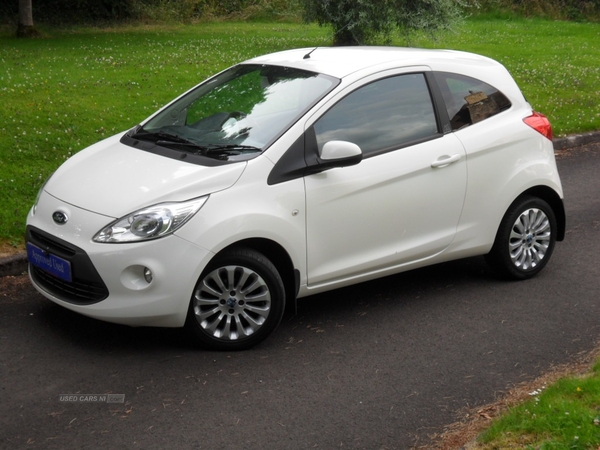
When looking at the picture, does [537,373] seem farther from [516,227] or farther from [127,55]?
[127,55]

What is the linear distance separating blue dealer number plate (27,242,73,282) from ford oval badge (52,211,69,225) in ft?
0.71

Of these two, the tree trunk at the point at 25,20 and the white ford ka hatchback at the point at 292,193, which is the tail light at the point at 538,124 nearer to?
the white ford ka hatchback at the point at 292,193

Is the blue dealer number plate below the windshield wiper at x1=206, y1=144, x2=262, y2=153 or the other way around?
below

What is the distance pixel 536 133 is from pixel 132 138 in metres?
3.18

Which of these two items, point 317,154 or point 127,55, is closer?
point 317,154

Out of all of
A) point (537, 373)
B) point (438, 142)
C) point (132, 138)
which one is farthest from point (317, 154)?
point (537, 373)

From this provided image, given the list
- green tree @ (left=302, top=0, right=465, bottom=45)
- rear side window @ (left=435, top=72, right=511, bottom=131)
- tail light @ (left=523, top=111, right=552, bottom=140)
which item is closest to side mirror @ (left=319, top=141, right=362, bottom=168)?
rear side window @ (left=435, top=72, right=511, bottom=131)

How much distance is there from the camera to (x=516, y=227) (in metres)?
6.84

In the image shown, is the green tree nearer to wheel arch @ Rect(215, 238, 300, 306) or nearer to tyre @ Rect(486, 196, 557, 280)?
tyre @ Rect(486, 196, 557, 280)

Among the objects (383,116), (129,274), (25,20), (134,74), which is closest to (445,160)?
(383,116)

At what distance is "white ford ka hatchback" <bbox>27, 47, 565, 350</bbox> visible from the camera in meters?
5.21

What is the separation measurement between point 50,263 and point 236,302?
1.21 meters

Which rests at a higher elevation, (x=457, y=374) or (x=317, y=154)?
(x=317, y=154)

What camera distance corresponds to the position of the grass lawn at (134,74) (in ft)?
32.1
